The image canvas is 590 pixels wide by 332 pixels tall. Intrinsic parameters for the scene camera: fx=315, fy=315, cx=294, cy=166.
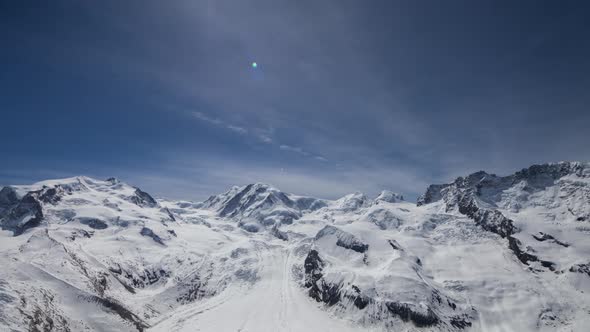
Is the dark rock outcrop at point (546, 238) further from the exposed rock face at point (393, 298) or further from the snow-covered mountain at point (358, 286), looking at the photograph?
the exposed rock face at point (393, 298)

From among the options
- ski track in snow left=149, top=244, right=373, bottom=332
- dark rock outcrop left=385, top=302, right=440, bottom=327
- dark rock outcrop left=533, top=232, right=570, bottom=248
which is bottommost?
ski track in snow left=149, top=244, right=373, bottom=332

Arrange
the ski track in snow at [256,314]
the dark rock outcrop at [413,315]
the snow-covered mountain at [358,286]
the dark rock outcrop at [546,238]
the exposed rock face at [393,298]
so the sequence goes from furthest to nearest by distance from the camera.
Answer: the dark rock outcrop at [546,238] < the exposed rock face at [393,298] < the dark rock outcrop at [413,315] < the ski track in snow at [256,314] < the snow-covered mountain at [358,286]

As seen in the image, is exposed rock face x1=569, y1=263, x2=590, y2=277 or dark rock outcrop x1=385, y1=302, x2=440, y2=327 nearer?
dark rock outcrop x1=385, y1=302, x2=440, y2=327

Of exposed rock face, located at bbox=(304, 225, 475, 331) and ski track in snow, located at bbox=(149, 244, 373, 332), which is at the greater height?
exposed rock face, located at bbox=(304, 225, 475, 331)

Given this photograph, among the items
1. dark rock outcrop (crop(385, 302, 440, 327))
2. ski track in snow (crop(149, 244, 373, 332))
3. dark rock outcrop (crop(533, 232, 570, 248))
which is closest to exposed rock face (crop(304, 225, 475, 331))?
dark rock outcrop (crop(385, 302, 440, 327))

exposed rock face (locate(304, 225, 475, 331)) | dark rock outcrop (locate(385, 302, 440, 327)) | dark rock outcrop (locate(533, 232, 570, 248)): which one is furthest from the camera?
dark rock outcrop (locate(533, 232, 570, 248))

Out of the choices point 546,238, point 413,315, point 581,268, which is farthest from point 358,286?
point 546,238

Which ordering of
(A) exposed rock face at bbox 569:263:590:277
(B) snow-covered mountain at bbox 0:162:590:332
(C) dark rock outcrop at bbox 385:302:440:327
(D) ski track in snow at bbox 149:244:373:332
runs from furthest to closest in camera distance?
(A) exposed rock face at bbox 569:263:590:277 < (C) dark rock outcrop at bbox 385:302:440:327 < (D) ski track in snow at bbox 149:244:373:332 < (B) snow-covered mountain at bbox 0:162:590:332

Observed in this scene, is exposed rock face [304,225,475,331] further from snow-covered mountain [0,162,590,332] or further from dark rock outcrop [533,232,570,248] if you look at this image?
dark rock outcrop [533,232,570,248]

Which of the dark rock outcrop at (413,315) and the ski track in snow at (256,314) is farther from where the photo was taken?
the dark rock outcrop at (413,315)

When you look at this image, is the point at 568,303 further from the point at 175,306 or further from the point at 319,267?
the point at 175,306

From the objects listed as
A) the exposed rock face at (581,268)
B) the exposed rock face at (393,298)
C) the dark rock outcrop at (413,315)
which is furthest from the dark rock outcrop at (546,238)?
the dark rock outcrop at (413,315)
